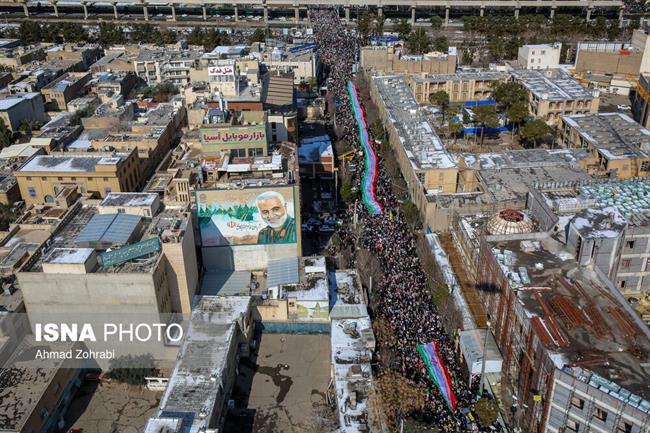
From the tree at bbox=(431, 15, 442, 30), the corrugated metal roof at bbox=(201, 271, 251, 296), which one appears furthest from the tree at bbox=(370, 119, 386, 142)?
the tree at bbox=(431, 15, 442, 30)

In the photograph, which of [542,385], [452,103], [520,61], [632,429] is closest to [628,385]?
[632,429]

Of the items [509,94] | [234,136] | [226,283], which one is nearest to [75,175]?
[234,136]

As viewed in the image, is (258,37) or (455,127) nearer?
(455,127)

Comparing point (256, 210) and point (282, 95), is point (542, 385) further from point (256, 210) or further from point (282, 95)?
point (282, 95)

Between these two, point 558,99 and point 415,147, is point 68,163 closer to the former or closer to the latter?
point 415,147

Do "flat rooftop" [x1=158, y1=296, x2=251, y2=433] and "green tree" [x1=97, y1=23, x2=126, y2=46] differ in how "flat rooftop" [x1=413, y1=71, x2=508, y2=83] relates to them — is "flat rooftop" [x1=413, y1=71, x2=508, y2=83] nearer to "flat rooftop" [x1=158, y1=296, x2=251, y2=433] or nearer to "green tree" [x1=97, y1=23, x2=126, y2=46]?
"flat rooftop" [x1=158, y1=296, x2=251, y2=433]
